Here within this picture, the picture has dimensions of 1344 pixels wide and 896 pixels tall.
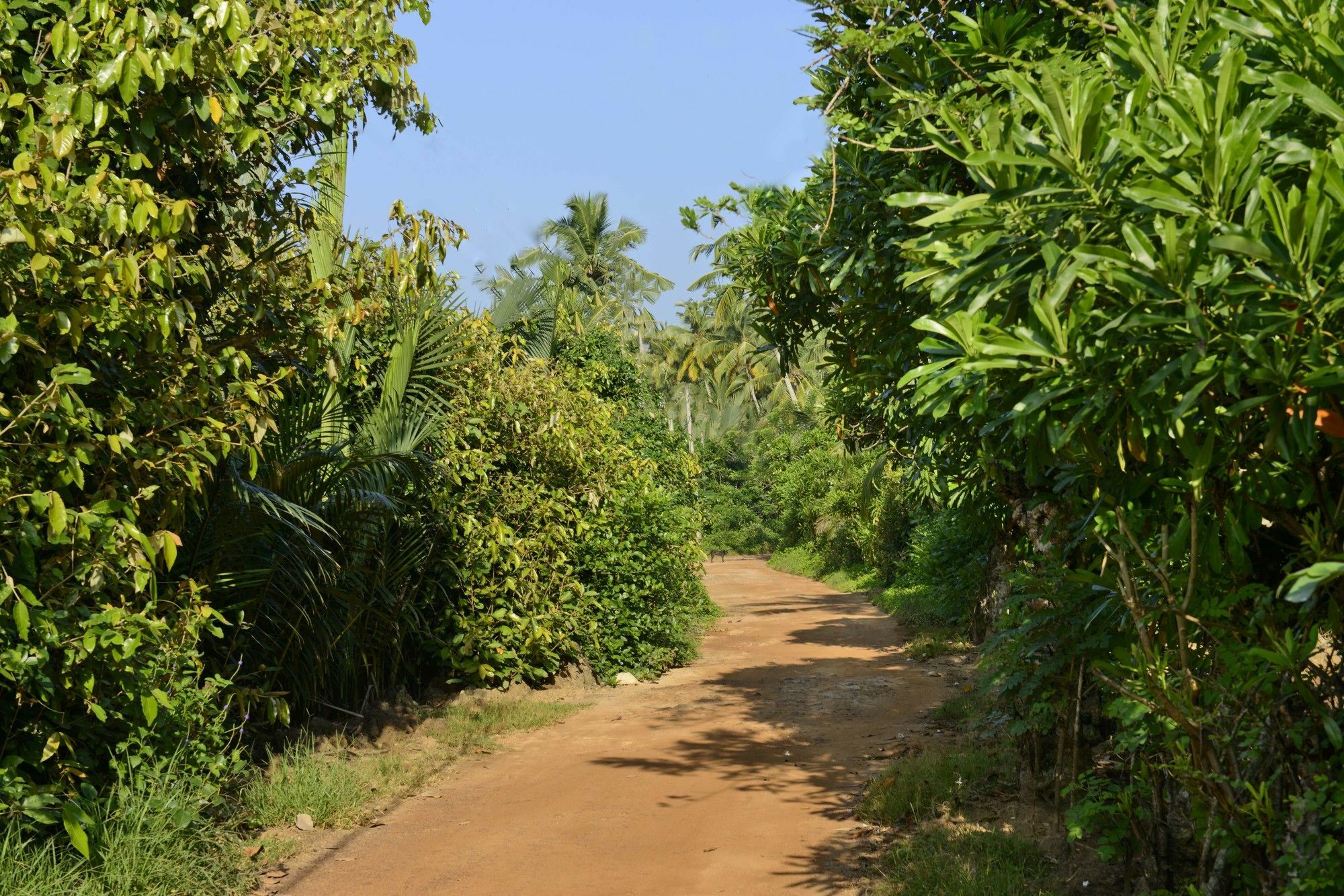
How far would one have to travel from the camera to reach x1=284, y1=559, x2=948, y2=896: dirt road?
5824mm

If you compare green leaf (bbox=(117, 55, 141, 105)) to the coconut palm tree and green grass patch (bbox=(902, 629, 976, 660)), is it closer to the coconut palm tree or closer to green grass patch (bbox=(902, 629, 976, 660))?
green grass patch (bbox=(902, 629, 976, 660))

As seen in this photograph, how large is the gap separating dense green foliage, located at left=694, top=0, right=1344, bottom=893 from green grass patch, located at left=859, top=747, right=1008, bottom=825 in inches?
59.9

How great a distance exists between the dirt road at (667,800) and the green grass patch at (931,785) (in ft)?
0.76

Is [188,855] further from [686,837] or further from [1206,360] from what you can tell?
[1206,360]

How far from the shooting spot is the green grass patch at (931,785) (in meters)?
6.43

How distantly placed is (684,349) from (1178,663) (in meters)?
48.6

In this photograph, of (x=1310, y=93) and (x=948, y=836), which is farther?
(x=948, y=836)

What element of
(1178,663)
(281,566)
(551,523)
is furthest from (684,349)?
(1178,663)

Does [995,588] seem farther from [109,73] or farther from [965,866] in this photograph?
[109,73]

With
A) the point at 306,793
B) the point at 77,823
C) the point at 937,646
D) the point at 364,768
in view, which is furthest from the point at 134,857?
the point at 937,646

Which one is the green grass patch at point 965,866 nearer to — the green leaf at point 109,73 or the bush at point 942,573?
the bush at point 942,573

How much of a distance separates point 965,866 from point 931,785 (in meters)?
1.70

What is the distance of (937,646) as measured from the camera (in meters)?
14.3

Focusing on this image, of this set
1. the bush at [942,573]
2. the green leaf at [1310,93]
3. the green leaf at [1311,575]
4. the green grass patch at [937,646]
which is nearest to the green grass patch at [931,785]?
the bush at [942,573]
